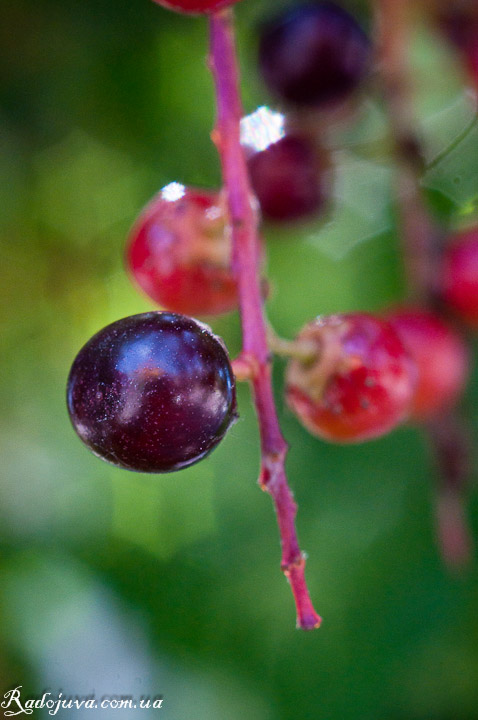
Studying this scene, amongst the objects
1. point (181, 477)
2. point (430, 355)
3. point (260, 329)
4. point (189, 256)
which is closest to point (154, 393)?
point (260, 329)

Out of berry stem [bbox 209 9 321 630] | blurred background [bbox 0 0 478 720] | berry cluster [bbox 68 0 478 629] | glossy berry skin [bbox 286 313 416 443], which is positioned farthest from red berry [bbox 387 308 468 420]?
berry stem [bbox 209 9 321 630]

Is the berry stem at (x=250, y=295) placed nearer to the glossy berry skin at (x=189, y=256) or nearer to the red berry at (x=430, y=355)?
the glossy berry skin at (x=189, y=256)

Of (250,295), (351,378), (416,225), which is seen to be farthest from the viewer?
(416,225)

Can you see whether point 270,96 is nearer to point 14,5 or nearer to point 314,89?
point 314,89

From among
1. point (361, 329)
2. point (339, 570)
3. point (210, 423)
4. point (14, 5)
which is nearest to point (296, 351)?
point (361, 329)

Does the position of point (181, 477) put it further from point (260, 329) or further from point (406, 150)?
point (260, 329)

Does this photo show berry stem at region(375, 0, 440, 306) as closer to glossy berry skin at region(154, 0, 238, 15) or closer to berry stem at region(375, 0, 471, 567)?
berry stem at region(375, 0, 471, 567)

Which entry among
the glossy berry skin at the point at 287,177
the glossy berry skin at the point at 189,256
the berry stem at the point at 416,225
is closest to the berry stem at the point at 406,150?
the berry stem at the point at 416,225
